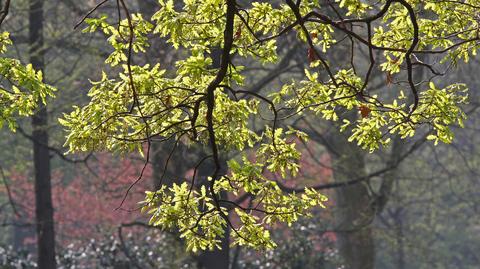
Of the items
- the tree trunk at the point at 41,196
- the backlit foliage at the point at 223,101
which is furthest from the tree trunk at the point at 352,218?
the backlit foliage at the point at 223,101

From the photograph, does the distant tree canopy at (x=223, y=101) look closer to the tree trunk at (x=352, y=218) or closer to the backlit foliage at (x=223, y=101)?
the backlit foliage at (x=223, y=101)

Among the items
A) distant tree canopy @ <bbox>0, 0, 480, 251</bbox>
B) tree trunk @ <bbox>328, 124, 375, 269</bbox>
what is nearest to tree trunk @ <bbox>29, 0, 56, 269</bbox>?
tree trunk @ <bbox>328, 124, 375, 269</bbox>

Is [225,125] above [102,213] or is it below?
below

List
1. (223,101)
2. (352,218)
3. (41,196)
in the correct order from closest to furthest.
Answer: (223,101)
(41,196)
(352,218)

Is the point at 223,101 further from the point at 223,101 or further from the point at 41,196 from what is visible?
the point at 41,196

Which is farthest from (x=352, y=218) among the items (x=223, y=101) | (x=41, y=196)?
(x=223, y=101)

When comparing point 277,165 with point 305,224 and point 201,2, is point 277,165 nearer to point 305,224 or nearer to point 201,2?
point 201,2

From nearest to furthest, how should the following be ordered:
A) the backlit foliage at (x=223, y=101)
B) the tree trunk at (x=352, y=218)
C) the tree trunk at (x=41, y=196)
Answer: the backlit foliage at (x=223, y=101) < the tree trunk at (x=41, y=196) < the tree trunk at (x=352, y=218)

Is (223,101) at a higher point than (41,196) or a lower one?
lower

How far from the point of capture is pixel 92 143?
6.46 metres

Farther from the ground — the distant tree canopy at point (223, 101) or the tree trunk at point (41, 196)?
the tree trunk at point (41, 196)

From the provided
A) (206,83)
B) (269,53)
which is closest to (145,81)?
(206,83)

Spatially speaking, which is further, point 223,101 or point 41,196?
point 41,196

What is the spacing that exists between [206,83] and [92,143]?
40.6 inches
